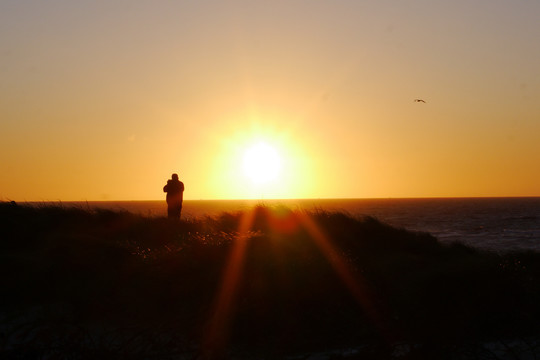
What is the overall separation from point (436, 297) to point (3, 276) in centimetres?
804

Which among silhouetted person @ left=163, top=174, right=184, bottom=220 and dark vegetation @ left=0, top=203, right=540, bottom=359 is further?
silhouetted person @ left=163, top=174, right=184, bottom=220

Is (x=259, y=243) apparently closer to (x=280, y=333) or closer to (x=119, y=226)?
(x=280, y=333)

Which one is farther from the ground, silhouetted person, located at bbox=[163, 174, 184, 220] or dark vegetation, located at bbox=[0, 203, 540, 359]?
silhouetted person, located at bbox=[163, 174, 184, 220]

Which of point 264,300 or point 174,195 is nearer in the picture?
point 264,300

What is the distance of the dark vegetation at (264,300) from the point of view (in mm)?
6984

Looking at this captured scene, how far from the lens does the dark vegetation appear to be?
698 centimetres

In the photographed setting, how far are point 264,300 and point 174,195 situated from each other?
9091 mm

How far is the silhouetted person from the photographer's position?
16859 millimetres

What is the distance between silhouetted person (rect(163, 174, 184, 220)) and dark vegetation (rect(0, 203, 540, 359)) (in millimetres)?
4597

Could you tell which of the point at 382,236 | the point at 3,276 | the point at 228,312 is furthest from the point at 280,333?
the point at 382,236

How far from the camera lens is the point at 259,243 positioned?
11047 millimetres

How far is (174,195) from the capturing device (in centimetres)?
1697

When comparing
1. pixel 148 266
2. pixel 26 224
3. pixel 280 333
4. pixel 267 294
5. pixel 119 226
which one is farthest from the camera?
pixel 119 226

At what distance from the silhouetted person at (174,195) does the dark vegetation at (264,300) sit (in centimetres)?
460
